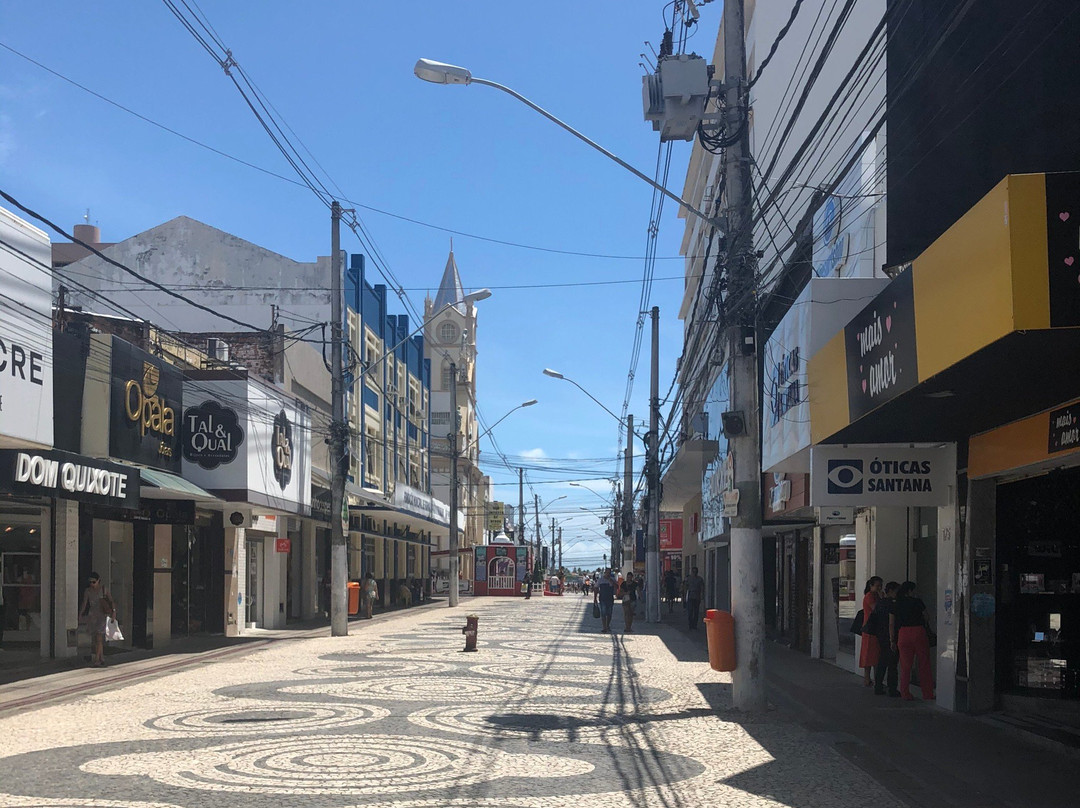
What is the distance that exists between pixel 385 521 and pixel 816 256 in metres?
35.2

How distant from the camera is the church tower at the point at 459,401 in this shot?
294ft

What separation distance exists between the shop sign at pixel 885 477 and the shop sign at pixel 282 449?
17.7 meters

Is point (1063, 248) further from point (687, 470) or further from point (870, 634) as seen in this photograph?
point (687, 470)

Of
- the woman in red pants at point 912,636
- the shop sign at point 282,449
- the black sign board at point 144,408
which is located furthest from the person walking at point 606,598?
the woman in red pants at point 912,636

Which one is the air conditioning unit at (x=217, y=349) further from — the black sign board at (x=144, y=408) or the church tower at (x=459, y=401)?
the church tower at (x=459, y=401)

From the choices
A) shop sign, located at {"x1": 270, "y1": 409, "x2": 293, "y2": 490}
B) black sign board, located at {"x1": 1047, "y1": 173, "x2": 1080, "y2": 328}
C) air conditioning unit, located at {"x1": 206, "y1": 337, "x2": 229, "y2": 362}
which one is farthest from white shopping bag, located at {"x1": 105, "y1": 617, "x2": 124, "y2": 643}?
black sign board, located at {"x1": 1047, "y1": 173, "x2": 1080, "y2": 328}

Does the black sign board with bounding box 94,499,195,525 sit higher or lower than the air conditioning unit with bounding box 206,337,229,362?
lower

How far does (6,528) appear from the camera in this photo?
21.4 metres

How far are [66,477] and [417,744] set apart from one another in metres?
9.95

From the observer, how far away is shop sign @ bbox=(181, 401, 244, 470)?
26.5 metres

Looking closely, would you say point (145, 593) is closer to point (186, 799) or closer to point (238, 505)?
point (238, 505)

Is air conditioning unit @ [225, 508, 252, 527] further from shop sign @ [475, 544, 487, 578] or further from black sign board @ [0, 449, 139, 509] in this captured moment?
shop sign @ [475, 544, 487, 578]

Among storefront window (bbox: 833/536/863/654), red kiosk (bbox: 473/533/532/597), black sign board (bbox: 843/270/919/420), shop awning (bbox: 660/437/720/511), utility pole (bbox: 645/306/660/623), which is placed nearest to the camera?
black sign board (bbox: 843/270/919/420)

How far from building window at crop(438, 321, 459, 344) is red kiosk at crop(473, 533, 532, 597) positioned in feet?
109
